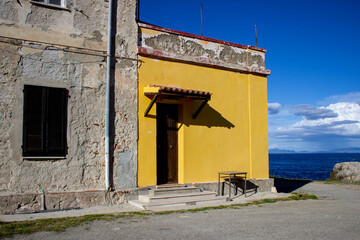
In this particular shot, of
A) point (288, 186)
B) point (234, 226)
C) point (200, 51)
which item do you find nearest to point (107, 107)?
point (200, 51)

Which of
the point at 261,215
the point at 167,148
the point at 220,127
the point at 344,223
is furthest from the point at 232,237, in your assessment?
the point at 220,127

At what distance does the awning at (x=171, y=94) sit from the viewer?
31.5 ft

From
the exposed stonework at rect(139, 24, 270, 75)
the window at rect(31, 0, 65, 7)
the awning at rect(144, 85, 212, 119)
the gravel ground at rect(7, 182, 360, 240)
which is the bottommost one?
the gravel ground at rect(7, 182, 360, 240)

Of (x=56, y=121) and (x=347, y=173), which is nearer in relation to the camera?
(x=56, y=121)

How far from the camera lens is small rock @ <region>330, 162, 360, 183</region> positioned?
1796cm

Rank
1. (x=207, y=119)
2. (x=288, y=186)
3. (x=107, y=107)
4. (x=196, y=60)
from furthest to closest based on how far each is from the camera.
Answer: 1. (x=288, y=186)
2. (x=207, y=119)
3. (x=196, y=60)
4. (x=107, y=107)

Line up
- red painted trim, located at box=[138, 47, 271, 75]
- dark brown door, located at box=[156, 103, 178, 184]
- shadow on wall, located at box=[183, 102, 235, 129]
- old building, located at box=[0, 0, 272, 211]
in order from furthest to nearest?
shadow on wall, located at box=[183, 102, 235, 129] < dark brown door, located at box=[156, 103, 178, 184] < red painted trim, located at box=[138, 47, 271, 75] < old building, located at box=[0, 0, 272, 211]

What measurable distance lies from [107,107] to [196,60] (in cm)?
353

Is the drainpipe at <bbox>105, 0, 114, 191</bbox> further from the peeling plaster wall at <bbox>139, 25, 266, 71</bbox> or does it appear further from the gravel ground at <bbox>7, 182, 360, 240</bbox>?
the gravel ground at <bbox>7, 182, 360, 240</bbox>

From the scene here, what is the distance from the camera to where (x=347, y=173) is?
1844cm

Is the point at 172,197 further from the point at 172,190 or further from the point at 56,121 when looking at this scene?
the point at 56,121

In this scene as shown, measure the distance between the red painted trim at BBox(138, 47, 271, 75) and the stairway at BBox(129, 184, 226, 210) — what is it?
3908mm

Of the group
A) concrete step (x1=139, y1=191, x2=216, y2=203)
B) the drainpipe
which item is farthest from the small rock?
the drainpipe

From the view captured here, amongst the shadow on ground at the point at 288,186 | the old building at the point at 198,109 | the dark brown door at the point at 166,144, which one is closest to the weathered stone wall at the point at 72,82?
the old building at the point at 198,109
